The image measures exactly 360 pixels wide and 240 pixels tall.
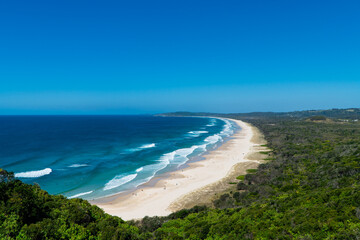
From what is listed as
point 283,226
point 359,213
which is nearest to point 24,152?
point 283,226

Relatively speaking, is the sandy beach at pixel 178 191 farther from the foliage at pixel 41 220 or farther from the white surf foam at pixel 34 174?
the white surf foam at pixel 34 174

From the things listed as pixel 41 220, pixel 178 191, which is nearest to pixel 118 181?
pixel 178 191

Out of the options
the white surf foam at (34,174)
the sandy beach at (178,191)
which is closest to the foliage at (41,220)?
the sandy beach at (178,191)

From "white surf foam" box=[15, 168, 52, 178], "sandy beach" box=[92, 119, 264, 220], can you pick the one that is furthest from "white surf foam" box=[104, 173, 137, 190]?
"white surf foam" box=[15, 168, 52, 178]

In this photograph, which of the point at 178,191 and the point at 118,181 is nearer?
the point at 178,191

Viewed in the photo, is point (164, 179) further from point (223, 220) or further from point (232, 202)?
point (223, 220)

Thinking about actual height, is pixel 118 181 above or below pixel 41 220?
below

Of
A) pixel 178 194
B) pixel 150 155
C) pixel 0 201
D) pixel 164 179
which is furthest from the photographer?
pixel 150 155

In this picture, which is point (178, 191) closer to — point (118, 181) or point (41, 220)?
point (118, 181)
